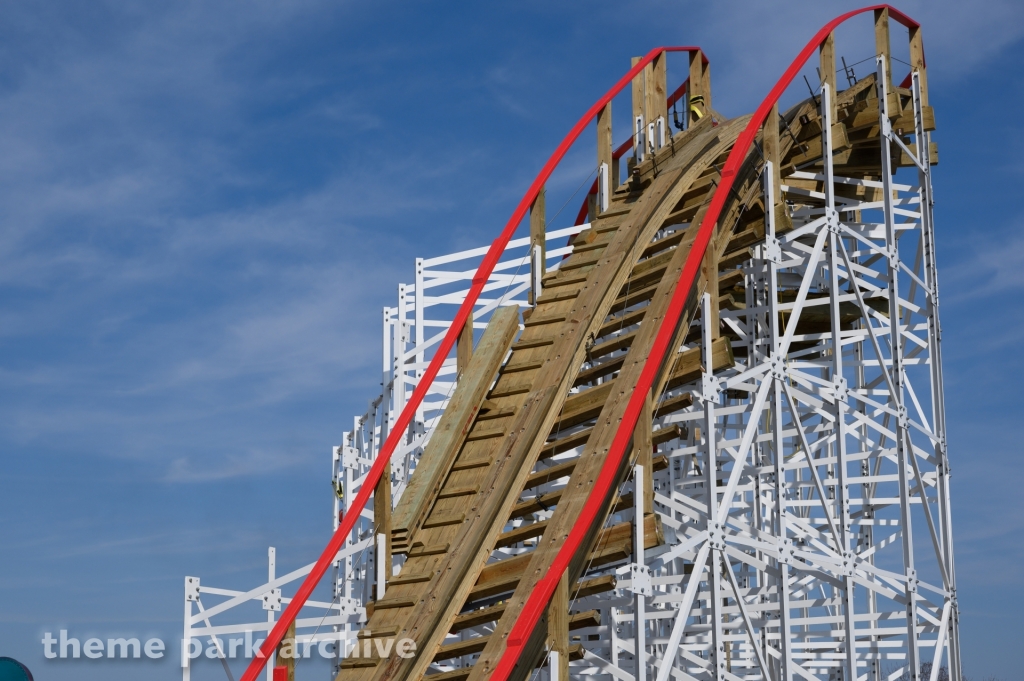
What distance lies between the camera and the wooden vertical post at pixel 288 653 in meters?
9.52

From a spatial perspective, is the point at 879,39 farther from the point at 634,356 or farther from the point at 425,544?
the point at 425,544

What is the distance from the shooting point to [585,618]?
9.90 m

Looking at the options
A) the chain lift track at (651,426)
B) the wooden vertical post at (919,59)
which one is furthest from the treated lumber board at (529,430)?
the wooden vertical post at (919,59)

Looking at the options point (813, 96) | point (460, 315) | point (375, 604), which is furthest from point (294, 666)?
point (813, 96)

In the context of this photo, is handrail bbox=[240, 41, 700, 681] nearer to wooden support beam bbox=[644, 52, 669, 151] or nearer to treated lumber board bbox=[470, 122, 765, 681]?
wooden support beam bbox=[644, 52, 669, 151]

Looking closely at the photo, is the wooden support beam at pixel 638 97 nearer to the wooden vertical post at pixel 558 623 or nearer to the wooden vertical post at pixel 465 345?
the wooden vertical post at pixel 465 345

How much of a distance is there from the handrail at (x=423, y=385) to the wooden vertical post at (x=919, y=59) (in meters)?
3.03

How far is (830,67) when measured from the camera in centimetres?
1312

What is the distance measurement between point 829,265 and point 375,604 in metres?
5.72

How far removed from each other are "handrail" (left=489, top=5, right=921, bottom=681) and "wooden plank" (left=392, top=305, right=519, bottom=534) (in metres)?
1.42

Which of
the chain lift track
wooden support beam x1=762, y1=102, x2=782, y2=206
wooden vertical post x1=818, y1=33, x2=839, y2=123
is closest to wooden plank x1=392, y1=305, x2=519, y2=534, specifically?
the chain lift track

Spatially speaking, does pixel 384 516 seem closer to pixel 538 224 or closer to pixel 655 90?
pixel 538 224

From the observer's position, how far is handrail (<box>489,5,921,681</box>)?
8.10m

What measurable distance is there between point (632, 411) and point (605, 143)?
5.55m
